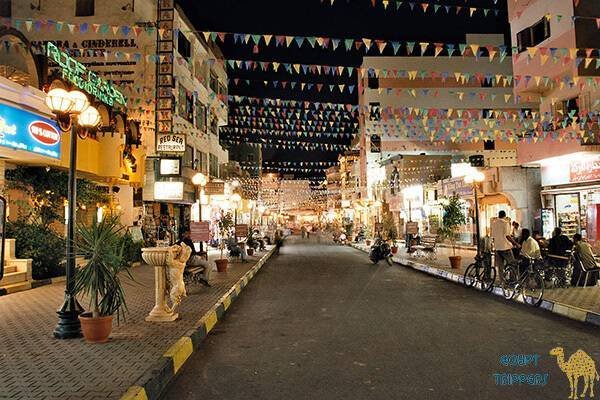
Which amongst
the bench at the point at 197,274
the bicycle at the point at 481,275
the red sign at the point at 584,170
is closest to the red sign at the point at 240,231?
the bench at the point at 197,274

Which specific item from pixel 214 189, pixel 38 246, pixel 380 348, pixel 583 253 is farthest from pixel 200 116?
pixel 380 348

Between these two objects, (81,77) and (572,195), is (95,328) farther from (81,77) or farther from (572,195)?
(572,195)

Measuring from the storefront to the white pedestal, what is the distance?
1612cm

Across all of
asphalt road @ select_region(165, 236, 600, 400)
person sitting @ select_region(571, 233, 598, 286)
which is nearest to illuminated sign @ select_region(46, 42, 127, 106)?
asphalt road @ select_region(165, 236, 600, 400)

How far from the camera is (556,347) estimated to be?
7086mm

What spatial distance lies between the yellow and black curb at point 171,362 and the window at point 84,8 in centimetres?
2345

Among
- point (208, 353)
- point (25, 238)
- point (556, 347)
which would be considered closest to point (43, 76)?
point (25, 238)

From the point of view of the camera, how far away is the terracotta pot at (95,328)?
22.7ft

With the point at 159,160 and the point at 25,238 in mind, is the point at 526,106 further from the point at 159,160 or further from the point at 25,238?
the point at 25,238

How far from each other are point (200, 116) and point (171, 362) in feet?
101

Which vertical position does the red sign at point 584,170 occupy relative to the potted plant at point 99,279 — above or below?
above

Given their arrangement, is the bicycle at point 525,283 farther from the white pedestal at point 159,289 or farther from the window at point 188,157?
the window at point 188,157

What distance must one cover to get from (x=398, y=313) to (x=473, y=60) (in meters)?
41.4

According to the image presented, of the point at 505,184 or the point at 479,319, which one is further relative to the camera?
the point at 505,184
